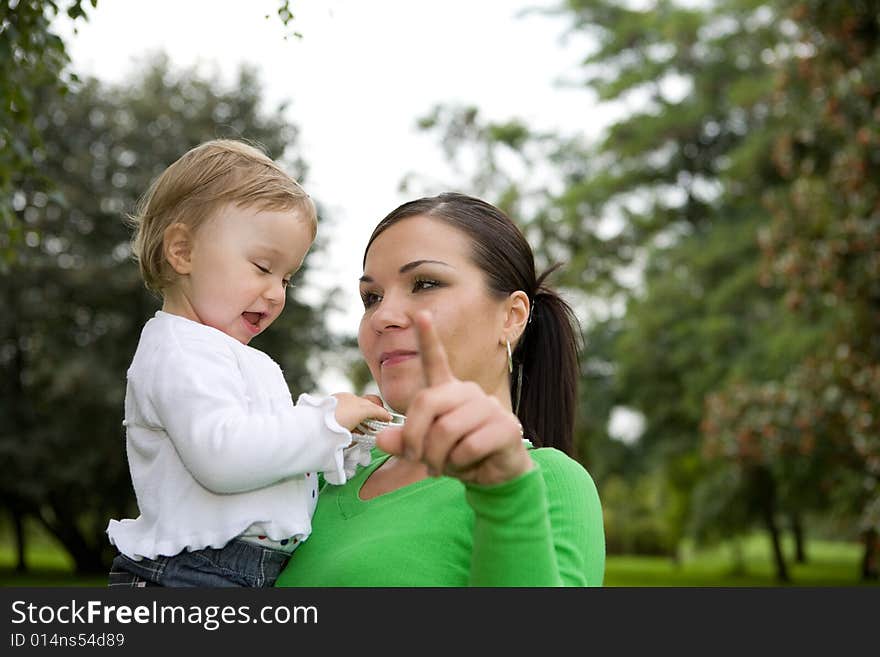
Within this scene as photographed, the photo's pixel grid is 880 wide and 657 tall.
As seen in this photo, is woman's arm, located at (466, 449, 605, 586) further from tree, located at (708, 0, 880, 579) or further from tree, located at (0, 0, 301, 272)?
tree, located at (708, 0, 880, 579)

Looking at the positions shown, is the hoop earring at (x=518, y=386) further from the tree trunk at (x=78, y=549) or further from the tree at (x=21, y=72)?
the tree trunk at (x=78, y=549)

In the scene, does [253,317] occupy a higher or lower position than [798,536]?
lower

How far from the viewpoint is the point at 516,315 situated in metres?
2.79

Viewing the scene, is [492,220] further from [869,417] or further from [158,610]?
[869,417]

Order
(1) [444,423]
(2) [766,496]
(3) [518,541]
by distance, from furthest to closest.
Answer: (2) [766,496] → (3) [518,541] → (1) [444,423]

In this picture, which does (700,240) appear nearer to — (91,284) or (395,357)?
(91,284)

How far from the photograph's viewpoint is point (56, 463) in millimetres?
21656

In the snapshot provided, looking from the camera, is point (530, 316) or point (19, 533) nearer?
point (530, 316)

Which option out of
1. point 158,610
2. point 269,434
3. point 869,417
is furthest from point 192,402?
point 869,417

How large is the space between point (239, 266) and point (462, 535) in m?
0.82

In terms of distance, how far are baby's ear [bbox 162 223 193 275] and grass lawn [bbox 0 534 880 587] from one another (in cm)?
1532

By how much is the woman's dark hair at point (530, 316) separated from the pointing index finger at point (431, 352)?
1.15 metres

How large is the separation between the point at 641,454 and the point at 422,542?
21.4 m

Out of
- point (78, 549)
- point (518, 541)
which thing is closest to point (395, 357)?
point (518, 541)
